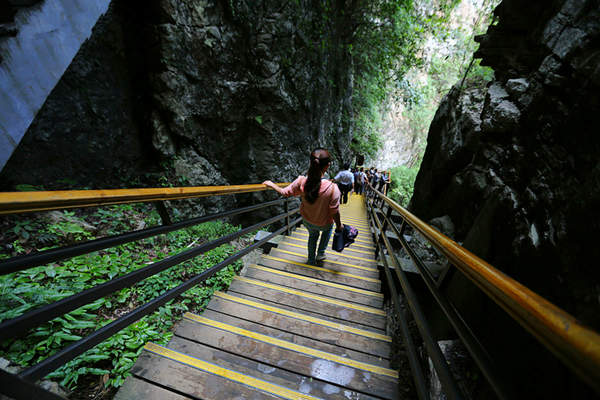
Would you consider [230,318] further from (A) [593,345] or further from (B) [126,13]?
(B) [126,13]

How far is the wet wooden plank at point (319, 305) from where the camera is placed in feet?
7.20

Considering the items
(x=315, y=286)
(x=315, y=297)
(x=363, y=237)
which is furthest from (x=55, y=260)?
(x=363, y=237)

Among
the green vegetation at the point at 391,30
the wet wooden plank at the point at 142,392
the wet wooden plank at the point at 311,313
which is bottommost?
the wet wooden plank at the point at 142,392

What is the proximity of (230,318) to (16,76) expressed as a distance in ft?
15.5

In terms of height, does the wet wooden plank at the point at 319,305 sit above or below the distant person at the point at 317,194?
below

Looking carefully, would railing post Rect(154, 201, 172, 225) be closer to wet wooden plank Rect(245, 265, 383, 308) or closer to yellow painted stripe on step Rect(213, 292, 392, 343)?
yellow painted stripe on step Rect(213, 292, 392, 343)

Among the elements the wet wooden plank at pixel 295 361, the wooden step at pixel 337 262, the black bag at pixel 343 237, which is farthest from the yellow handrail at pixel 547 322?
the wooden step at pixel 337 262

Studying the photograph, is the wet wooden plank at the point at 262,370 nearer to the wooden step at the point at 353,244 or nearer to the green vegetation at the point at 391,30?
the wooden step at the point at 353,244

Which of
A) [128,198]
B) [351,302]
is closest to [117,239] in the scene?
[128,198]

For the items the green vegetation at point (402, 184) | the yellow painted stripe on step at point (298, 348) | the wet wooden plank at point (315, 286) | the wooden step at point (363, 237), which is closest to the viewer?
the yellow painted stripe on step at point (298, 348)

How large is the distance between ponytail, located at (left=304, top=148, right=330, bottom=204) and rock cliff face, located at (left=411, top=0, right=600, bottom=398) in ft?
5.88

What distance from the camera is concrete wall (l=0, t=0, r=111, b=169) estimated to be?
10.1 ft

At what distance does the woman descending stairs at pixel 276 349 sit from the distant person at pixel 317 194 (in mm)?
775

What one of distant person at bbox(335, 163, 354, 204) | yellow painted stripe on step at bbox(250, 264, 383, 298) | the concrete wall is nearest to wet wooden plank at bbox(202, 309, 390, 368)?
yellow painted stripe on step at bbox(250, 264, 383, 298)
